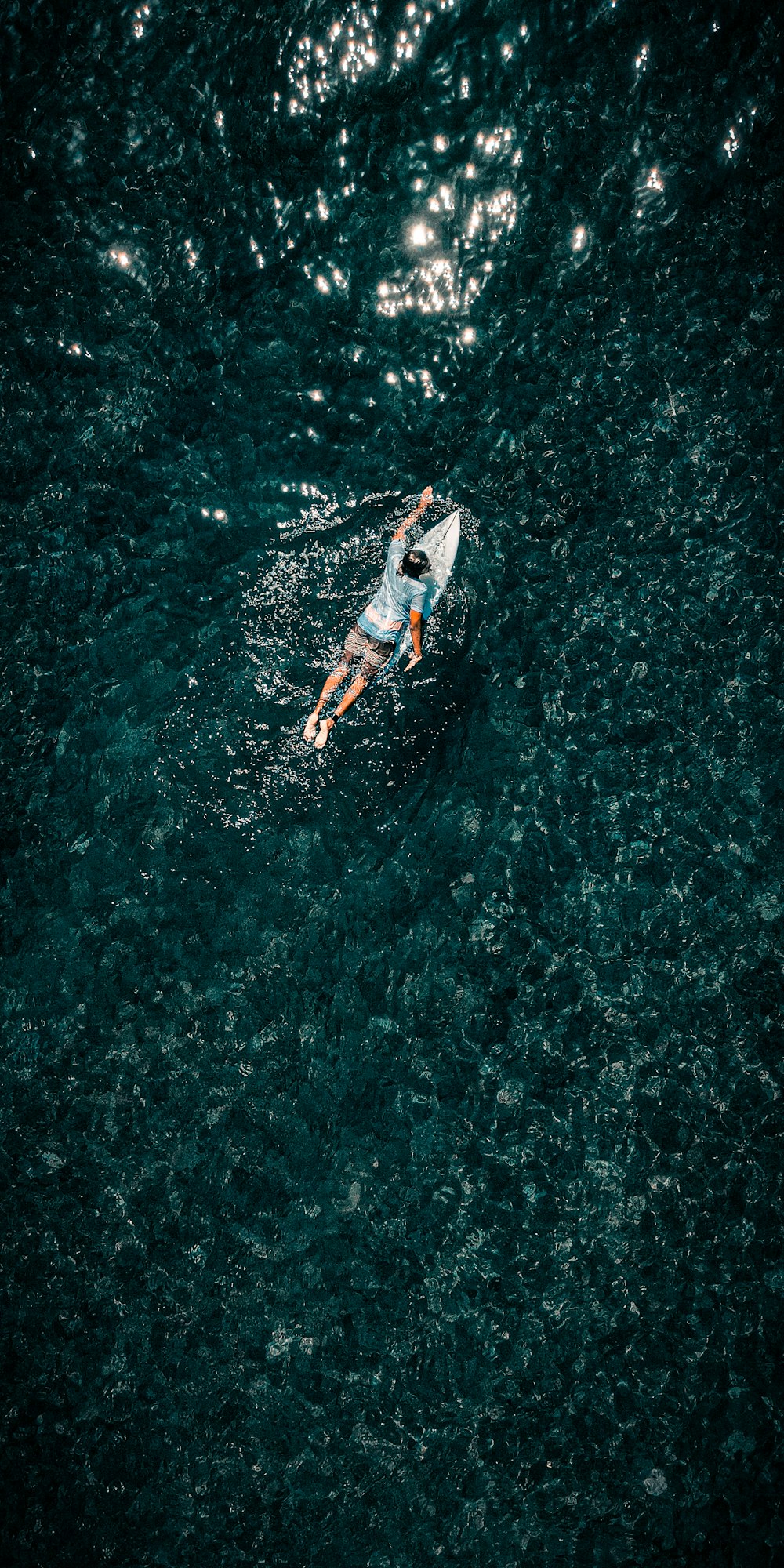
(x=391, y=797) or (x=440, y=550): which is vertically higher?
(x=440, y=550)

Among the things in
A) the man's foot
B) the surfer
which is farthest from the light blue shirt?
the man's foot

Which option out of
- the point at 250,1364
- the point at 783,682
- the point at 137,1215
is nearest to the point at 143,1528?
the point at 250,1364

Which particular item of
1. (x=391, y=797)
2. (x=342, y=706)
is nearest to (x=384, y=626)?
(x=342, y=706)

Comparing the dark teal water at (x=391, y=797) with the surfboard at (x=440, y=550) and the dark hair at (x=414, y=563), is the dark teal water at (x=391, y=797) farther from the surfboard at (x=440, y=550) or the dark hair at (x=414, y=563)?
the dark hair at (x=414, y=563)

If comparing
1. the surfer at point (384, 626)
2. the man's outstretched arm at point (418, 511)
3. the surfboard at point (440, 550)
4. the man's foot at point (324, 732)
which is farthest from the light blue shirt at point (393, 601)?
the man's foot at point (324, 732)

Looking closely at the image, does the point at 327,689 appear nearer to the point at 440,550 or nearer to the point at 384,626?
the point at 384,626

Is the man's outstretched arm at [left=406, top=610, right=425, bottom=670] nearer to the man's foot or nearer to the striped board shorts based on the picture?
the striped board shorts

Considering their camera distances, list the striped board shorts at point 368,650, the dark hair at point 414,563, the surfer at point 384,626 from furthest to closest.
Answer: the striped board shorts at point 368,650 → the surfer at point 384,626 → the dark hair at point 414,563
